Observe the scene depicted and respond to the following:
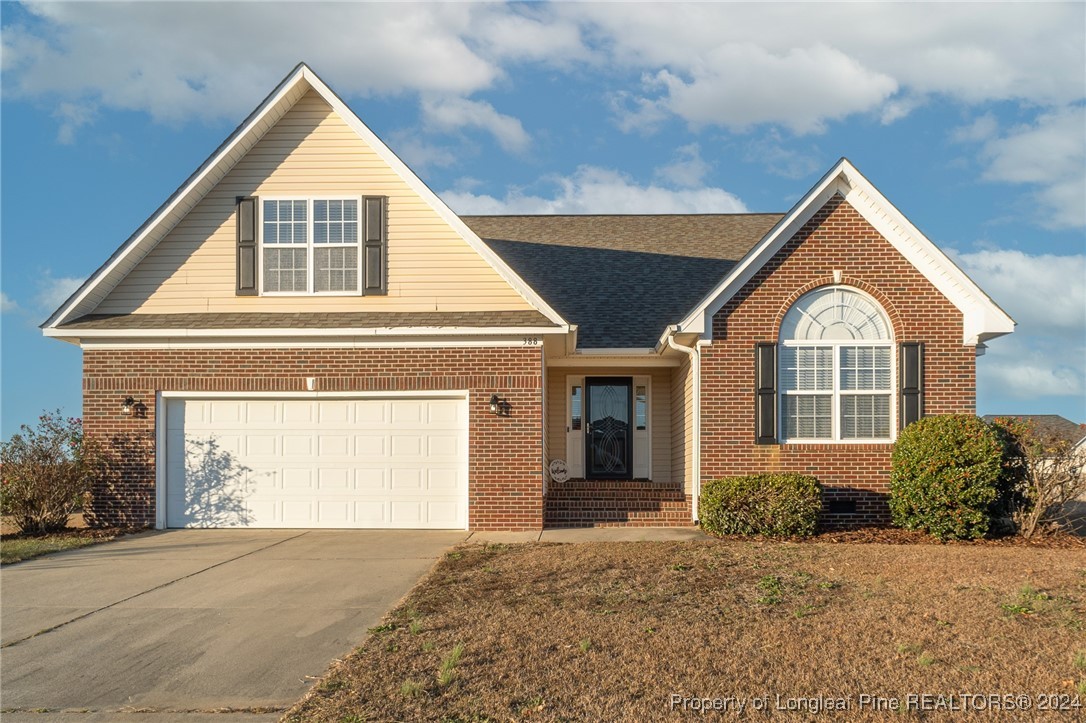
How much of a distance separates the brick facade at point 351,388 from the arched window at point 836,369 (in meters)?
3.78

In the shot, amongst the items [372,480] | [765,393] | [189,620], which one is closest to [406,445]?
[372,480]

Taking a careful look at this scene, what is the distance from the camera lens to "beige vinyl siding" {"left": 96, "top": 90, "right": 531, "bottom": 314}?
14.6 m

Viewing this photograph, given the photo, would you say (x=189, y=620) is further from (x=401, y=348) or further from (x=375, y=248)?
(x=375, y=248)

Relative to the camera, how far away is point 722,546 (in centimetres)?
1194

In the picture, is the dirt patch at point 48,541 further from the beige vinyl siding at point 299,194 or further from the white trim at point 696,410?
the white trim at point 696,410

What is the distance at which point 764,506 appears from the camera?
12961 millimetres

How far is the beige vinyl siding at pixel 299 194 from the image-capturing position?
47.8 ft

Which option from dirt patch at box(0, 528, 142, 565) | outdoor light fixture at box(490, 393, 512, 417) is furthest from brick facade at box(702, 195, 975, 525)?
dirt patch at box(0, 528, 142, 565)

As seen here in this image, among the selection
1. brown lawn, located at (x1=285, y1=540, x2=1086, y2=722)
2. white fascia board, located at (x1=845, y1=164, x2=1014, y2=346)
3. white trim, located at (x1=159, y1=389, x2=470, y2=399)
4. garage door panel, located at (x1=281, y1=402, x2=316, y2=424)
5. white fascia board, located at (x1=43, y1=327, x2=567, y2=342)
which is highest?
white fascia board, located at (x1=845, y1=164, x2=1014, y2=346)

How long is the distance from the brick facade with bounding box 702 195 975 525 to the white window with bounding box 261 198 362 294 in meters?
5.67

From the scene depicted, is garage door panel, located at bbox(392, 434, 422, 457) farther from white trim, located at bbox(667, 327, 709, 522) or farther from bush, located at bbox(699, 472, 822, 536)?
bush, located at bbox(699, 472, 822, 536)

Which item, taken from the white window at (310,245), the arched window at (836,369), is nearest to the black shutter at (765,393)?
the arched window at (836,369)

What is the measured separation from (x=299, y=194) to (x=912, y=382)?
9602mm

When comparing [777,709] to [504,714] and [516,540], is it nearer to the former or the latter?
[504,714]
